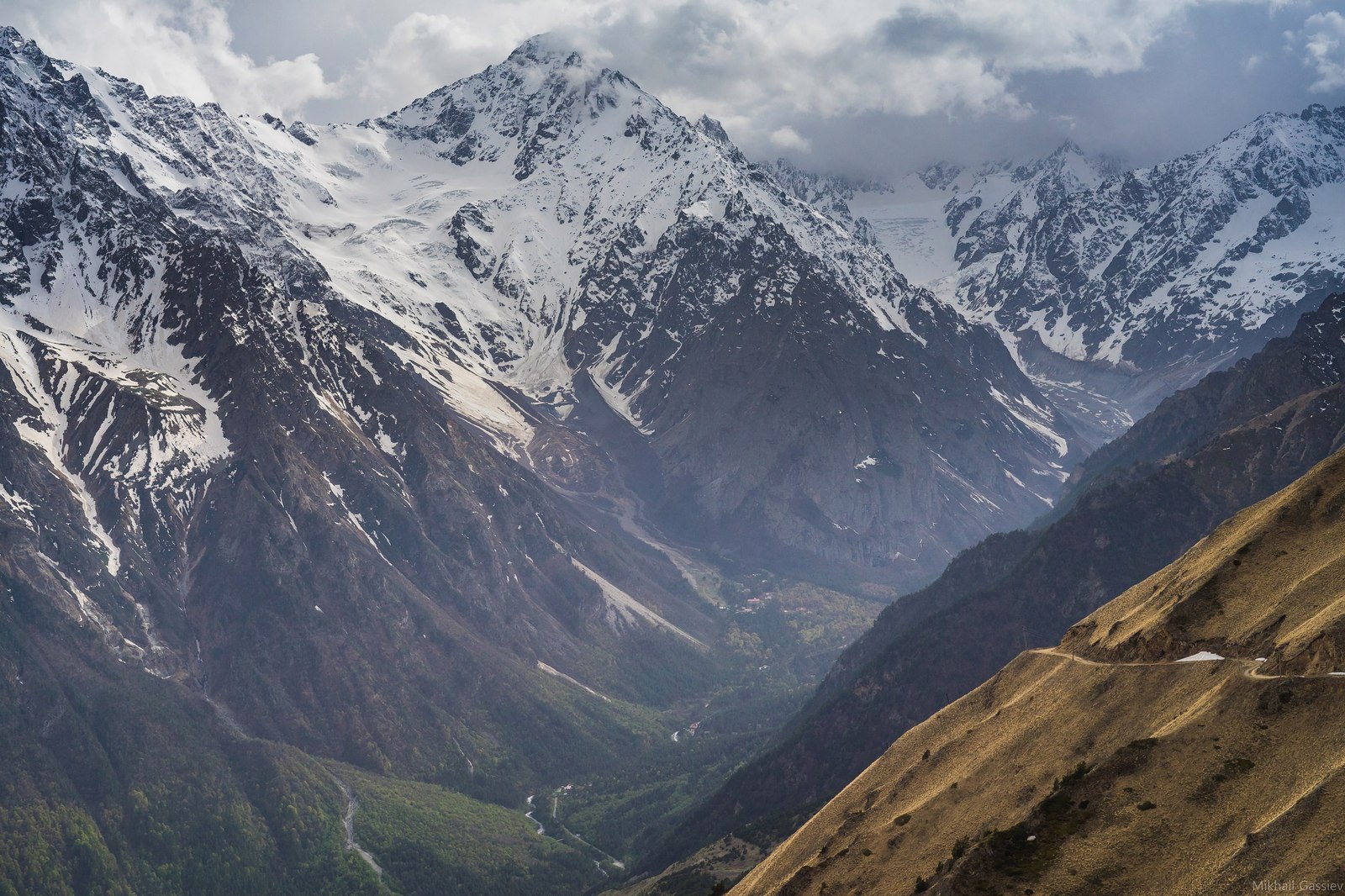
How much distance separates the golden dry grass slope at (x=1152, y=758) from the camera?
89812 mm

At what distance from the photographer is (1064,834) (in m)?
100

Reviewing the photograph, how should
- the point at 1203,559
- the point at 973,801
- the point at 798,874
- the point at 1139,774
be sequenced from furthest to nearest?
the point at 1203,559, the point at 798,874, the point at 973,801, the point at 1139,774

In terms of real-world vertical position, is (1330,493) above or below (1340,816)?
above

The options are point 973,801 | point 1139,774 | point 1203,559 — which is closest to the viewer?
point 1139,774

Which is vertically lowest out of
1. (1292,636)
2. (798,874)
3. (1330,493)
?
(798,874)

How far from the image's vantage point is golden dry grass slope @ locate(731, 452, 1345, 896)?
89.8 meters

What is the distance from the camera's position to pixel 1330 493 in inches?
5148

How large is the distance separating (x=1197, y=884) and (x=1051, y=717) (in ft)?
135

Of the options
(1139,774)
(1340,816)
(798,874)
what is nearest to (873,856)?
(798,874)

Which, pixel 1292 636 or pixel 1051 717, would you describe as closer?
pixel 1292 636

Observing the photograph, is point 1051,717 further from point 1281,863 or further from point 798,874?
point 1281,863

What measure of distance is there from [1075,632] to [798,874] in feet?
148

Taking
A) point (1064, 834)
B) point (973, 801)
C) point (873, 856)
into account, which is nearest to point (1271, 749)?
point (1064, 834)

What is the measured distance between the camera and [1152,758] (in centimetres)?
10288
